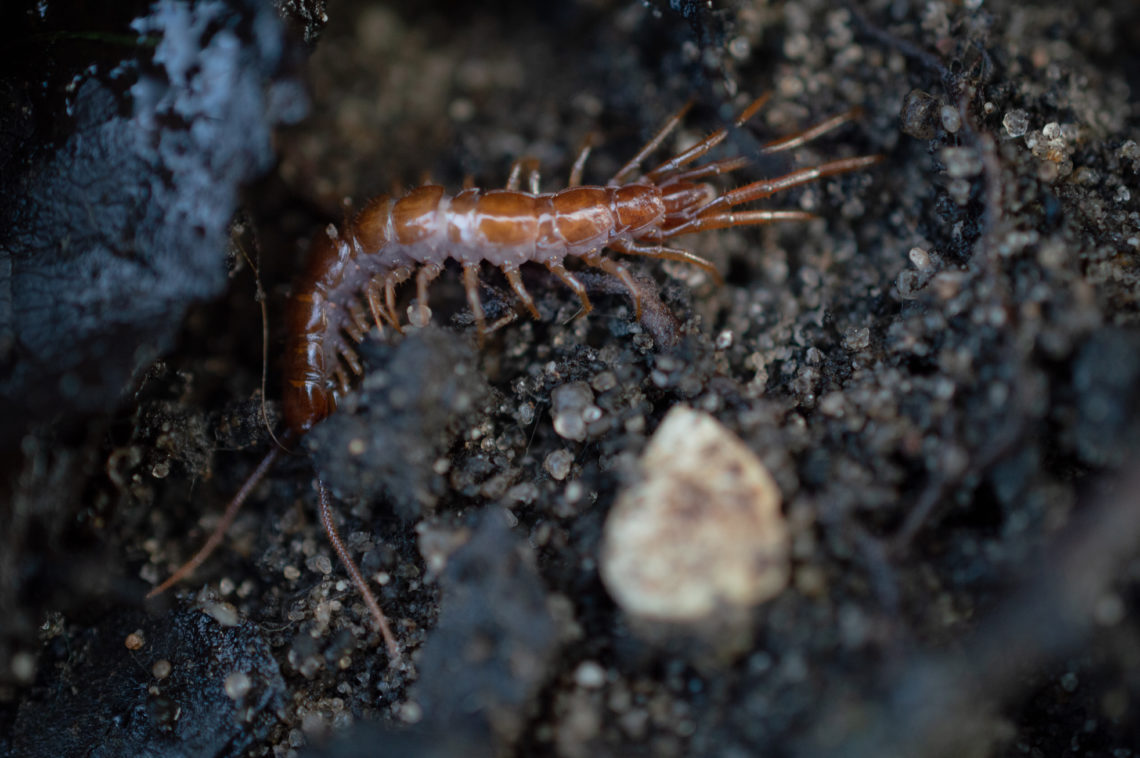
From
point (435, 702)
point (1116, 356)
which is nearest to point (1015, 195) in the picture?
point (1116, 356)

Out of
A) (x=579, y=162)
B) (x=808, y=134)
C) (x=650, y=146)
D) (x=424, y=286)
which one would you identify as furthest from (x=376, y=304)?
(x=808, y=134)

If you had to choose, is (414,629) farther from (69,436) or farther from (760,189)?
(760,189)

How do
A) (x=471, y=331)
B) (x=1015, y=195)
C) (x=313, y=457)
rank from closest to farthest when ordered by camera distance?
(x=1015, y=195)
(x=313, y=457)
(x=471, y=331)

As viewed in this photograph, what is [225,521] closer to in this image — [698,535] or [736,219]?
[698,535]

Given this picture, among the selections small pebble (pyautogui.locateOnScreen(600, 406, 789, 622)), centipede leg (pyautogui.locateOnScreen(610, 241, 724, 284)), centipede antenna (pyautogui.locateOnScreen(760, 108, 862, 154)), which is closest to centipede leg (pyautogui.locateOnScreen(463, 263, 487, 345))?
centipede leg (pyautogui.locateOnScreen(610, 241, 724, 284))

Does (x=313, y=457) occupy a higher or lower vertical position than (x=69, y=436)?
lower

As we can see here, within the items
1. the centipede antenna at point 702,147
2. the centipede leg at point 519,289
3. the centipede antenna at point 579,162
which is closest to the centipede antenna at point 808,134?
the centipede antenna at point 702,147

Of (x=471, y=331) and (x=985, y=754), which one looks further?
(x=471, y=331)

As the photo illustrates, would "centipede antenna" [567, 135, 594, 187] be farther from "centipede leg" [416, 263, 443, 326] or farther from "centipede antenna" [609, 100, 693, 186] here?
"centipede leg" [416, 263, 443, 326]

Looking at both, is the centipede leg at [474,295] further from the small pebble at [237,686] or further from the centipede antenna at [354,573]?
the small pebble at [237,686]
